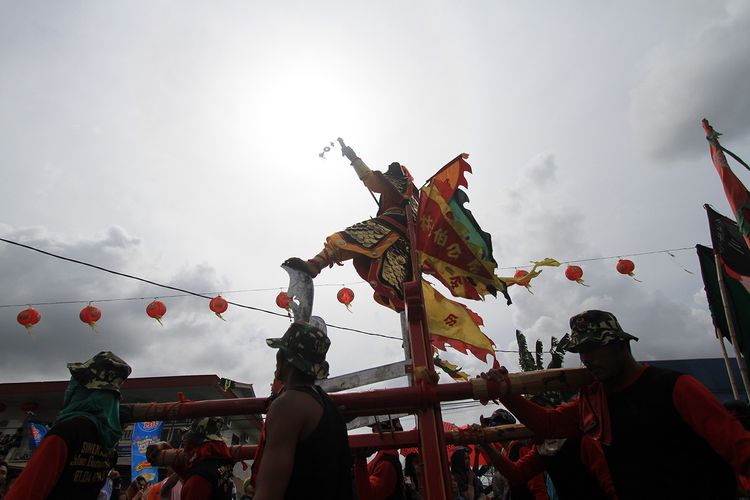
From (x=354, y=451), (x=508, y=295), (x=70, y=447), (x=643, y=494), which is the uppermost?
(x=508, y=295)

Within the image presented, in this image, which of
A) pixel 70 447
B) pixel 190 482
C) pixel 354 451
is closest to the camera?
pixel 70 447

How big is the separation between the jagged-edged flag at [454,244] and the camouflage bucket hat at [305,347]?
288 centimetres

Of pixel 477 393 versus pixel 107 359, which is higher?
pixel 107 359

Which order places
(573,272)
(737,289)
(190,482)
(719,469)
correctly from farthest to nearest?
(573,272) → (737,289) → (190,482) → (719,469)

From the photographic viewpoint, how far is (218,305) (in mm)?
11461

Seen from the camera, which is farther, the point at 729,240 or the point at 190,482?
the point at 729,240

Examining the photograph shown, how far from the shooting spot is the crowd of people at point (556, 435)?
1954 mm

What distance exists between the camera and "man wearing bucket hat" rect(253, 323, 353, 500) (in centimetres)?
185

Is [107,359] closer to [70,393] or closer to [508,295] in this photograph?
[70,393]

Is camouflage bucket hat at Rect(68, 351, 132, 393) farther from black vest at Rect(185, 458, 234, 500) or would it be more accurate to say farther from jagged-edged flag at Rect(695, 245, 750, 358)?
jagged-edged flag at Rect(695, 245, 750, 358)

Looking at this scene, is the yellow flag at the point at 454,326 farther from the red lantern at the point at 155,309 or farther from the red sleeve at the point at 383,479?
the red lantern at the point at 155,309

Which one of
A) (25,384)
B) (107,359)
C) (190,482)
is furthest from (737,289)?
(25,384)

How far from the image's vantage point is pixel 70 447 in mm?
2488

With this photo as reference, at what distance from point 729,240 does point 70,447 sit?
32.8 ft
